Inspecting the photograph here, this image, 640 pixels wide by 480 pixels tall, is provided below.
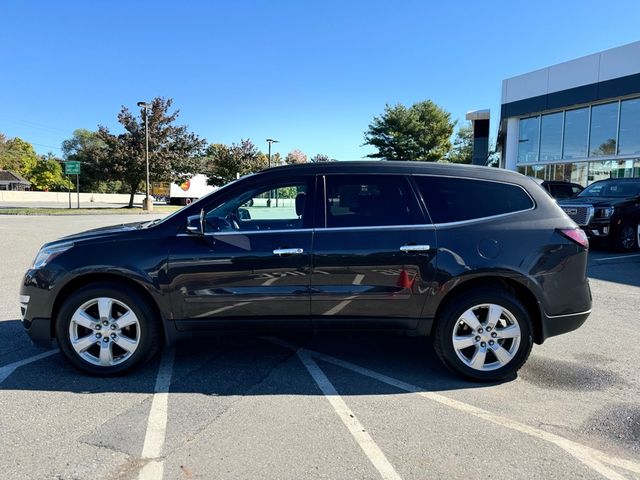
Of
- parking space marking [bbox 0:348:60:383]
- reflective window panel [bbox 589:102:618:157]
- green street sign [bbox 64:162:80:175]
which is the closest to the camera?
parking space marking [bbox 0:348:60:383]

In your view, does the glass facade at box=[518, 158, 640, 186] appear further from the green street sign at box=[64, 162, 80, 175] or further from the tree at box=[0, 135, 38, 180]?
the tree at box=[0, 135, 38, 180]

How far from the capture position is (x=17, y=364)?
433 cm

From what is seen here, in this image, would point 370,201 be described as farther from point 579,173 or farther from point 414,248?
point 579,173

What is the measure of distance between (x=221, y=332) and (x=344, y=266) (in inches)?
47.1

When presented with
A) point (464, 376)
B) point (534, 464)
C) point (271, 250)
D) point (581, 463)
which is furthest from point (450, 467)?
point (271, 250)

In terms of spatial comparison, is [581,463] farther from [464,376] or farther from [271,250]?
[271,250]

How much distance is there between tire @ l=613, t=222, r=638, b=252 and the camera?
1166 cm

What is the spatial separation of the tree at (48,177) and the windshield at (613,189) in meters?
85.6

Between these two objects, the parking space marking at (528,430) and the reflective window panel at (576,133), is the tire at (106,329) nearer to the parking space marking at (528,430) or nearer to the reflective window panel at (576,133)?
the parking space marking at (528,430)

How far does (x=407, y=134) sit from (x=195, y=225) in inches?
1535

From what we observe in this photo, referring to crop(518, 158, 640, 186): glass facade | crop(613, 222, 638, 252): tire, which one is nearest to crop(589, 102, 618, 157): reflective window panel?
crop(518, 158, 640, 186): glass facade

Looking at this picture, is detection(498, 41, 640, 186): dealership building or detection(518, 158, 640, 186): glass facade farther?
detection(518, 158, 640, 186): glass facade

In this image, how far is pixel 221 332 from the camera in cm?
405

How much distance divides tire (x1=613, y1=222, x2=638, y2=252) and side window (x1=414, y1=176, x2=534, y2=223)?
30.5ft
